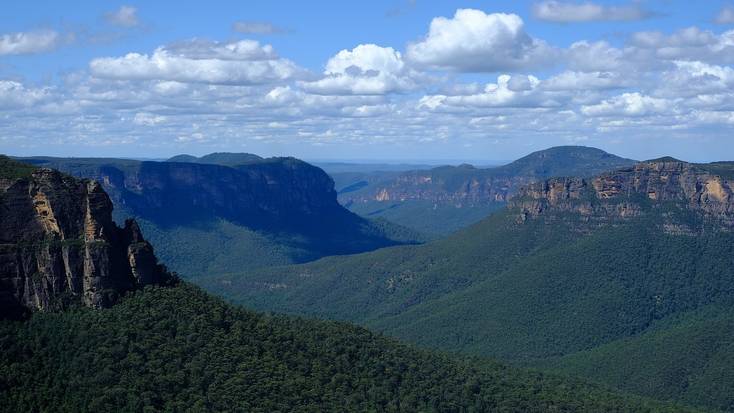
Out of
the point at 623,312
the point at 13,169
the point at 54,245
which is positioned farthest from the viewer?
the point at 623,312

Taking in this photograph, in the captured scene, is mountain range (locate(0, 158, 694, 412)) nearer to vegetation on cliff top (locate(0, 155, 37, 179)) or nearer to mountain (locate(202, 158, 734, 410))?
vegetation on cliff top (locate(0, 155, 37, 179))

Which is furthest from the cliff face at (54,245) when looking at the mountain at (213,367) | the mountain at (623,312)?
the mountain at (623,312)

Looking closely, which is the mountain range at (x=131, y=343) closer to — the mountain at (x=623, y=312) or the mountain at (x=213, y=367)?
the mountain at (x=213, y=367)

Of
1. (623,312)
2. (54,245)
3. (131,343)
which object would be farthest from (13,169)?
(623,312)

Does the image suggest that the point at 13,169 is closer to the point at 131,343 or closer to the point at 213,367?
the point at 131,343

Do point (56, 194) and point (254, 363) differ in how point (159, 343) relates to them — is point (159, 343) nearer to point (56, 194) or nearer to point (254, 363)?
point (254, 363)

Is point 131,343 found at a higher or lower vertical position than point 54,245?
lower
